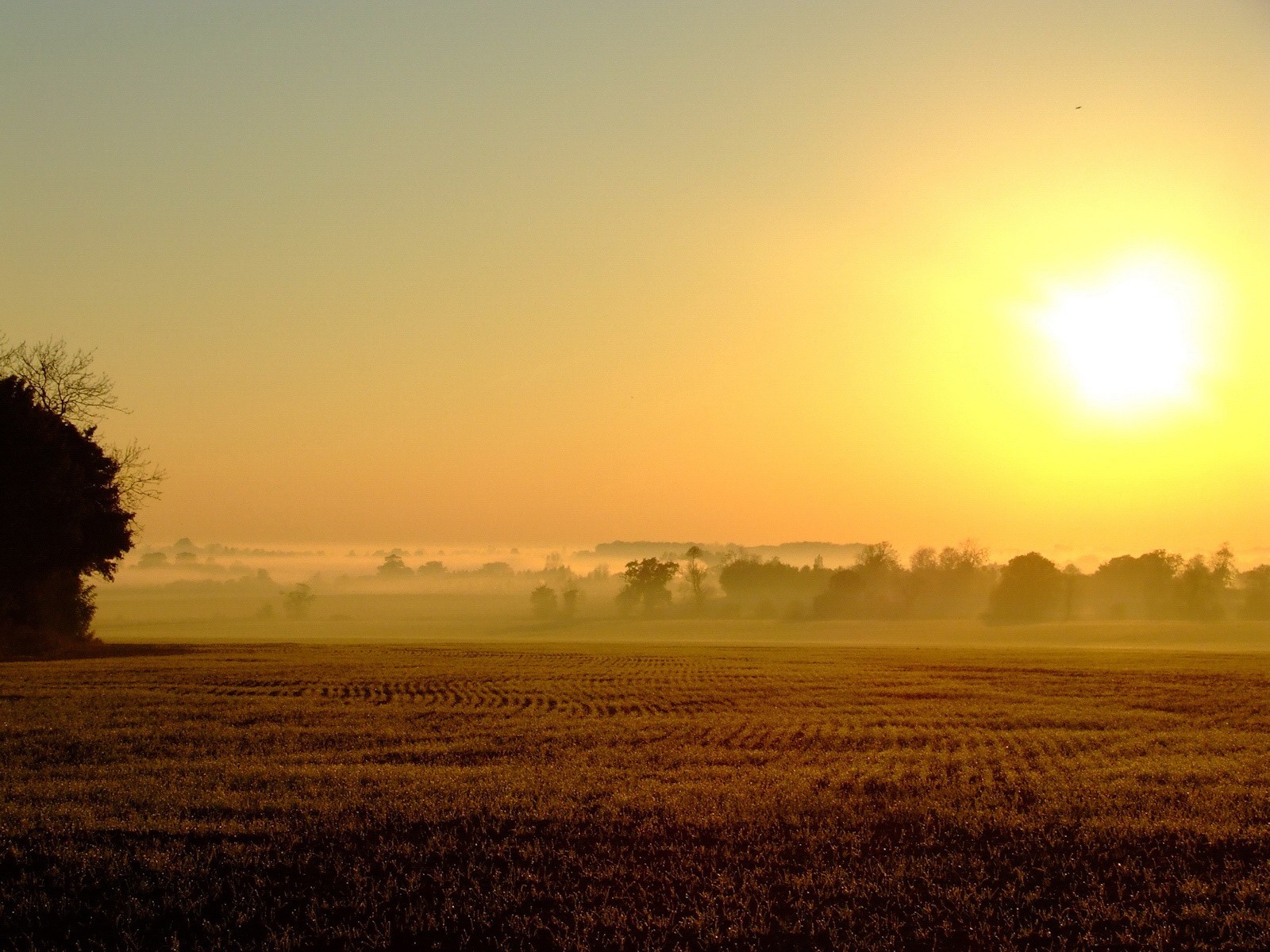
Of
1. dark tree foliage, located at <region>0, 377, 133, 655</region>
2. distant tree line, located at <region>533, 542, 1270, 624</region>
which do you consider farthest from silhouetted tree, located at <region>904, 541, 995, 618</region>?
dark tree foliage, located at <region>0, 377, 133, 655</region>

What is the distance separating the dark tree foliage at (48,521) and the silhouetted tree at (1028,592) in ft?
354

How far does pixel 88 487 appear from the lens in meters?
58.6

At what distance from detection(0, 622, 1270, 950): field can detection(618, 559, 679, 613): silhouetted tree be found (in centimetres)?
11715

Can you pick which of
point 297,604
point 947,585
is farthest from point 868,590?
point 297,604

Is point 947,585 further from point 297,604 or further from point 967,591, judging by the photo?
point 297,604

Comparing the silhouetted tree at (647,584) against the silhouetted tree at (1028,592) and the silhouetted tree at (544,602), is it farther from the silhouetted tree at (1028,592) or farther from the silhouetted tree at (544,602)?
the silhouetted tree at (1028,592)

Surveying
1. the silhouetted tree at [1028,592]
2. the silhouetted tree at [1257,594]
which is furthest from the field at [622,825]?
the silhouetted tree at [1257,594]

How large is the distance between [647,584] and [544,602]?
58.9ft

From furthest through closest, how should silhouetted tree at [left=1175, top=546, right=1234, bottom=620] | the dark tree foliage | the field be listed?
1. silhouetted tree at [left=1175, top=546, right=1234, bottom=620]
2. the dark tree foliage
3. the field

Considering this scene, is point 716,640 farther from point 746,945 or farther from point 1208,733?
point 746,945

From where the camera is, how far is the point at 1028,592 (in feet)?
436

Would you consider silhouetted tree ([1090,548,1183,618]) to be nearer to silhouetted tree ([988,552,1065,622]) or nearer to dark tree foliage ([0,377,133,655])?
silhouetted tree ([988,552,1065,622])

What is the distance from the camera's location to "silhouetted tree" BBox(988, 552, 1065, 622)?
132 m

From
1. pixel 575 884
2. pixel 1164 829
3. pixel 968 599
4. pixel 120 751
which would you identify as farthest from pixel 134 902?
pixel 968 599
